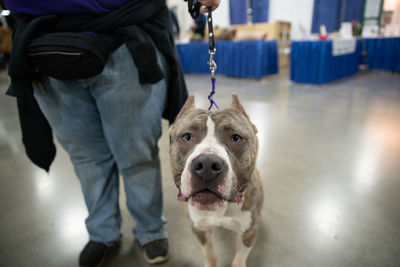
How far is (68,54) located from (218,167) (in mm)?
716

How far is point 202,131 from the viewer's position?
3.20 feet

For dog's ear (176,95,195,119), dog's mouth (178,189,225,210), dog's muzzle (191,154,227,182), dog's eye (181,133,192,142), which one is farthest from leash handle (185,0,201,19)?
dog's mouth (178,189,225,210)

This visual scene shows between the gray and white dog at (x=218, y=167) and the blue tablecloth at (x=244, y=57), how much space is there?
5.62m

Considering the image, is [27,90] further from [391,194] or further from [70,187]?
[391,194]

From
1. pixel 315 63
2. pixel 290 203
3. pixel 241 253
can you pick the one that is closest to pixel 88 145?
pixel 241 253

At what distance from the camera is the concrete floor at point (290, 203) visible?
1.52 m

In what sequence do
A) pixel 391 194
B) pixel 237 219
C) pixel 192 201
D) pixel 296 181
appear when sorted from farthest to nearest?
pixel 296 181 < pixel 391 194 < pixel 237 219 < pixel 192 201

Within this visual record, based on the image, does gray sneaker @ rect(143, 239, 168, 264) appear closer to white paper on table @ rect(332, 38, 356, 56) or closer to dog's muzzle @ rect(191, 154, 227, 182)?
dog's muzzle @ rect(191, 154, 227, 182)

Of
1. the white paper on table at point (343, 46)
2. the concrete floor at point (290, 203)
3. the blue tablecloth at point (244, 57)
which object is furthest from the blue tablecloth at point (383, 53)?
the concrete floor at point (290, 203)

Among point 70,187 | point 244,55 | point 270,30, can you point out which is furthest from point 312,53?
point 70,187

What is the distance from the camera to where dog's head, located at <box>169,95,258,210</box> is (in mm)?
848

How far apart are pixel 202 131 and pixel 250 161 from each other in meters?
0.22

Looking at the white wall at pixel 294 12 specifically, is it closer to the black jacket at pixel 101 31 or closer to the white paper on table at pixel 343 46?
the white paper on table at pixel 343 46

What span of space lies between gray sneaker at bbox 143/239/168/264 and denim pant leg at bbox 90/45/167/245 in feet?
0.53
